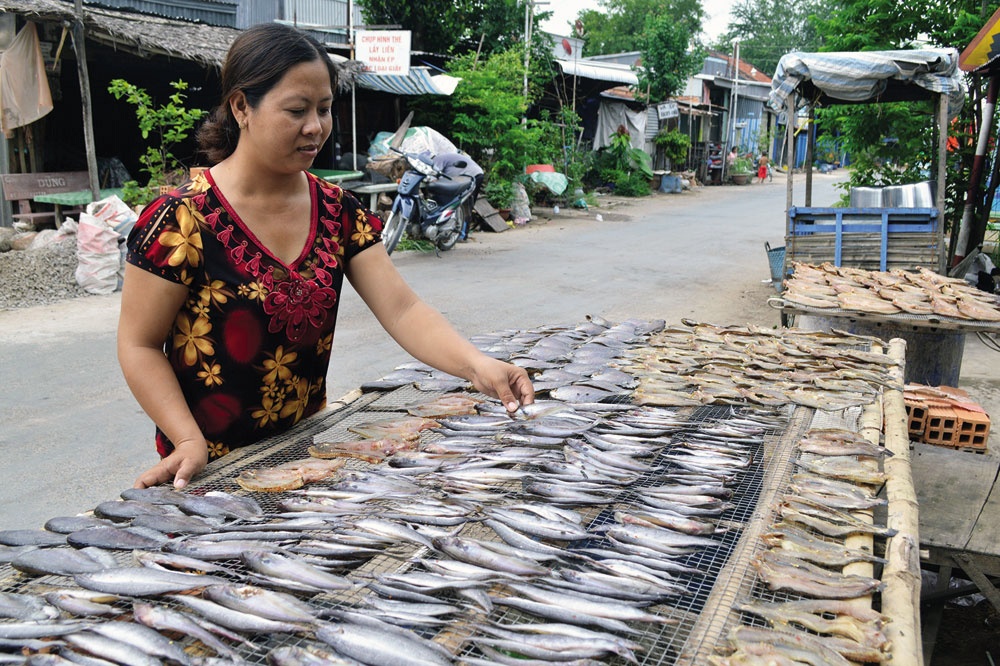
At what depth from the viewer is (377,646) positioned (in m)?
1.37

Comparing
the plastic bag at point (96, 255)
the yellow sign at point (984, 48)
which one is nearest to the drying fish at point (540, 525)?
the plastic bag at point (96, 255)

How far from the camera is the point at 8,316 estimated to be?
8.35 m

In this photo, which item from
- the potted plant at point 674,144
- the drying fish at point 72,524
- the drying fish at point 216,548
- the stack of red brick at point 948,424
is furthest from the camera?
the potted plant at point 674,144

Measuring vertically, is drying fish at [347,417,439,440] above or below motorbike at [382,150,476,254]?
below

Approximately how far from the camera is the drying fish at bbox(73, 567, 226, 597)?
5.05ft

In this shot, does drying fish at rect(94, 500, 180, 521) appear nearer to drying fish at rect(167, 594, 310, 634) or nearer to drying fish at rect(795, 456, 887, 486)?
drying fish at rect(167, 594, 310, 634)

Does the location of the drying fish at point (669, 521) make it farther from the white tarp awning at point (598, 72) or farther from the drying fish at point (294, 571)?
the white tarp awning at point (598, 72)

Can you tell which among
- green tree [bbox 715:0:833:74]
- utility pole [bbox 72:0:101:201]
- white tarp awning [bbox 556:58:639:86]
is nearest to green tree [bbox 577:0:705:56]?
green tree [bbox 715:0:833:74]

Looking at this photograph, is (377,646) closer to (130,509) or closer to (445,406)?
(130,509)

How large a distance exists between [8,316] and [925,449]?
27.9ft

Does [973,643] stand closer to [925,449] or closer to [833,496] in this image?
[925,449]

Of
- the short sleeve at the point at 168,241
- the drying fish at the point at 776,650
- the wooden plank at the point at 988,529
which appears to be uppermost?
the short sleeve at the point at 168,241

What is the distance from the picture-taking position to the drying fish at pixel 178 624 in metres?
1.40

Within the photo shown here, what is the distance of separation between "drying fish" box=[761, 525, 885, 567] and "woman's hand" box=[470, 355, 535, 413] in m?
0.86
